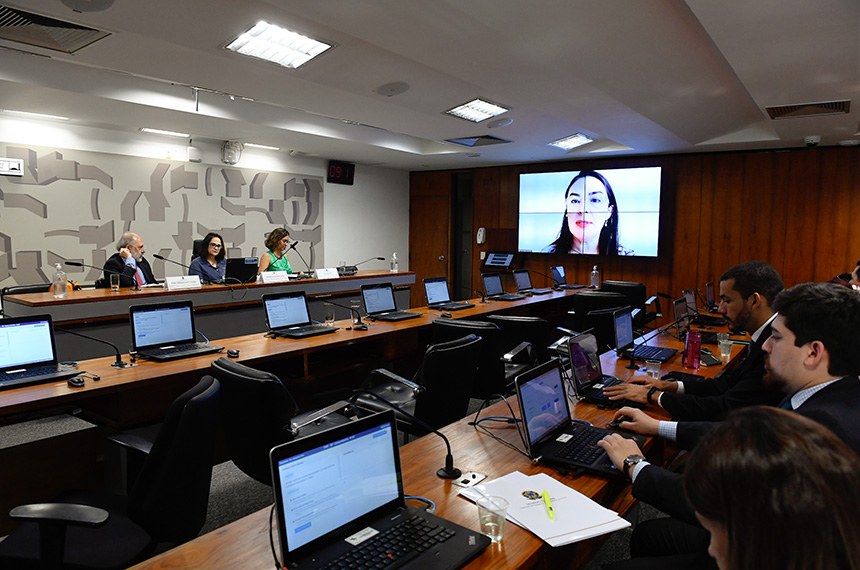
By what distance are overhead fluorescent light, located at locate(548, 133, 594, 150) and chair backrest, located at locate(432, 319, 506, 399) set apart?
3689 mm

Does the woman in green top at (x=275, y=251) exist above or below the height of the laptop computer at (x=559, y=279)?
above

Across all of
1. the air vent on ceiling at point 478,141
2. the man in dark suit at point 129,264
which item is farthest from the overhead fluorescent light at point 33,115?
the air vent on ceiling at point 478,141

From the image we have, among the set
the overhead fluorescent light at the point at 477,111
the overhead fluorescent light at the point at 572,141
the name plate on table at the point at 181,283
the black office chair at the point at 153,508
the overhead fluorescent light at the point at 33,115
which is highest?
the overhead fluorescent light at the point at 572,141

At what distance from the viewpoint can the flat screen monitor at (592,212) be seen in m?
7.40

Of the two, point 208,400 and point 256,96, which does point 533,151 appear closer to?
point 256,96

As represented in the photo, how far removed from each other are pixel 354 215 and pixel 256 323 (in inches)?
157

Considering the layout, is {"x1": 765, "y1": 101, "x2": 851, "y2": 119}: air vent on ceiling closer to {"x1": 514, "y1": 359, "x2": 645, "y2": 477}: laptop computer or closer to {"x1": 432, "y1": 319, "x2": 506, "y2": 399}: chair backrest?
{"x1": 432, "y1": 319, "x2": 506, "y2": 399}: chair backrest

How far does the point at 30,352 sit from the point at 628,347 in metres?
3.36

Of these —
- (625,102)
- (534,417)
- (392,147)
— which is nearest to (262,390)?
(534,417)

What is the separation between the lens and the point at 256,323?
5.35 metres

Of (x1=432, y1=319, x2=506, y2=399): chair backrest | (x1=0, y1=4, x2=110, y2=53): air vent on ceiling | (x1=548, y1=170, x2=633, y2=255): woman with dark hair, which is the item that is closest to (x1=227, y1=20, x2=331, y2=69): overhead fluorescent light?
(x1=0, y1=4, x2=110, y2=53): air vent on ceiling

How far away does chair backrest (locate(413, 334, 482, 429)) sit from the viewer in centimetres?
276

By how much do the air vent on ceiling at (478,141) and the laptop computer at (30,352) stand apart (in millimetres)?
4965

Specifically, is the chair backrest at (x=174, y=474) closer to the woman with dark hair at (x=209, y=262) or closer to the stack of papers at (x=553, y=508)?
the stack of papers at (x=553, y=508)
